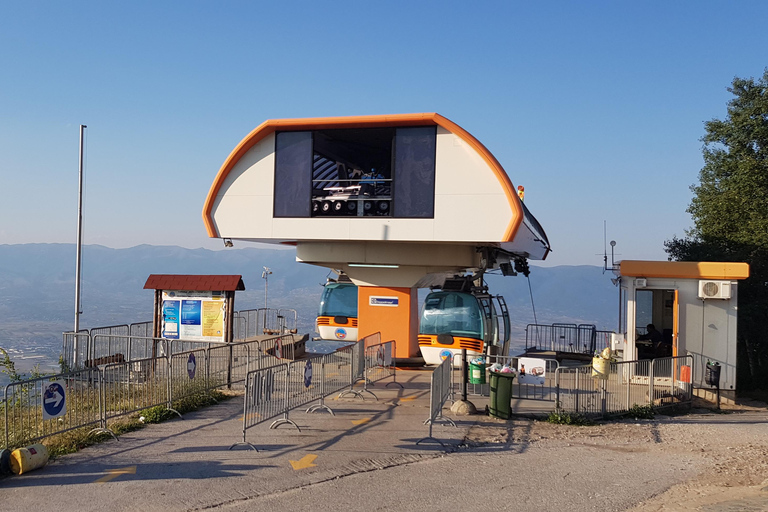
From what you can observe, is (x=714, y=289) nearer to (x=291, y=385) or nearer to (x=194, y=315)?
(x=291, y=385)

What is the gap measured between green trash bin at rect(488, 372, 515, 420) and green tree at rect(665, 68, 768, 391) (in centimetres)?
1457

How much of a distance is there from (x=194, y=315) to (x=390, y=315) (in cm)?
583

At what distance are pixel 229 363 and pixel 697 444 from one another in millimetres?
10051

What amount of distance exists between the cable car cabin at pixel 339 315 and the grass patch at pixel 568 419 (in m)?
10.9

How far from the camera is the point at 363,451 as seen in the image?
33.7 feet

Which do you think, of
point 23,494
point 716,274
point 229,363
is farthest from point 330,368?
point 716,274

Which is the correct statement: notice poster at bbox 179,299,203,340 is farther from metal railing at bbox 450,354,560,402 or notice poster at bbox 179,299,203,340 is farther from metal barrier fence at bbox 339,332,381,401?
metal railing at bbox 450,354,560,402

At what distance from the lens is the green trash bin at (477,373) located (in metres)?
14.4

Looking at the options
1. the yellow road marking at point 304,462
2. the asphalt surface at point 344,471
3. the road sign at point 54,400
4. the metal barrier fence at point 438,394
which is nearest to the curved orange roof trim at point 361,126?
the metal barrier fence at point 438,394

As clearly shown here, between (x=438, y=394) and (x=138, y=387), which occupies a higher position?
(x=438, y=394)

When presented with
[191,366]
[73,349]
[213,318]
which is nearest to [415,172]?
[213,318]

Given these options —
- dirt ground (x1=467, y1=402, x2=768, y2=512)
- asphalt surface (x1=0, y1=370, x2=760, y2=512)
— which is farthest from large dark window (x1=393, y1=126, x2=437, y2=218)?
dirt ground (x1=467, y1=402, x2=768, y2=512)

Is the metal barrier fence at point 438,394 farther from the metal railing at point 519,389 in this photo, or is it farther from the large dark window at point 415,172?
the large dark window at point 415,172

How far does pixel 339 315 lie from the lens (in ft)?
76.4
